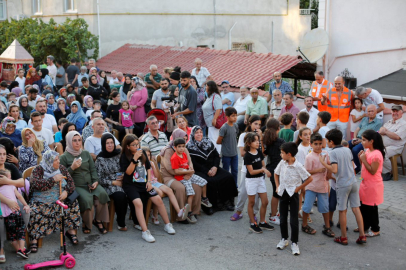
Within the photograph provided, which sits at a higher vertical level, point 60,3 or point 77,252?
point 60,3

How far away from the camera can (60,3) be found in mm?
22156

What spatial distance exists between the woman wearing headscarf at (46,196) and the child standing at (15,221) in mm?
150

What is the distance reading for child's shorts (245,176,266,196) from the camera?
762cm

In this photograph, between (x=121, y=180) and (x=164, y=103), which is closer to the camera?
(x=121, y=180)

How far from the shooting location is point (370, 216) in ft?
24.4

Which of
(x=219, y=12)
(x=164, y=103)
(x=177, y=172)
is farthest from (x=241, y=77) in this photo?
(x=219, y=12)

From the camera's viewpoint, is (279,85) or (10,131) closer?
(10,131)

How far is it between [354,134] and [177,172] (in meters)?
4.59

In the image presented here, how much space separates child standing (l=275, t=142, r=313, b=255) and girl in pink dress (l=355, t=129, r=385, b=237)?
3.31ft

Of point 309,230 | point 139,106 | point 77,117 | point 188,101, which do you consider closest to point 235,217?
point 309,230

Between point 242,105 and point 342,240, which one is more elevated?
point 242,105

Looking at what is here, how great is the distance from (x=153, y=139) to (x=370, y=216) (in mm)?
4057

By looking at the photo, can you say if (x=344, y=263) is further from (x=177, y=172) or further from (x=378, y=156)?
(x=177, y=172)

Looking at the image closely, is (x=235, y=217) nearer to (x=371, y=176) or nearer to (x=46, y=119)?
(x=371, y=176)
